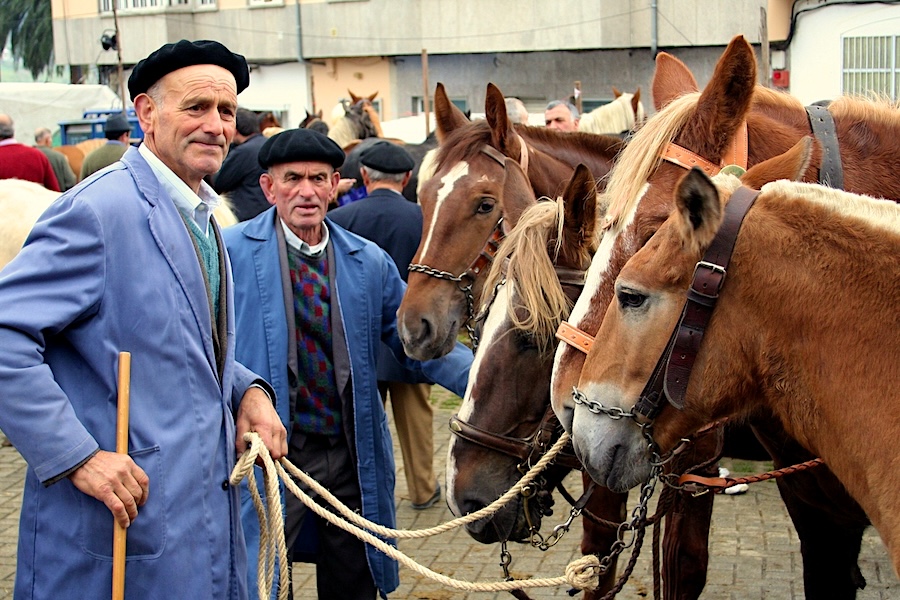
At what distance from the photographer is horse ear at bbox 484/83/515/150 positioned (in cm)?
478

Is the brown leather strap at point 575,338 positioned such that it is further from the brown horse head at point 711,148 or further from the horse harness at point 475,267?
the horse harness at point 475,267

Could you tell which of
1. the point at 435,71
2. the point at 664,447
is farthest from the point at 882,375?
the point at 435,71

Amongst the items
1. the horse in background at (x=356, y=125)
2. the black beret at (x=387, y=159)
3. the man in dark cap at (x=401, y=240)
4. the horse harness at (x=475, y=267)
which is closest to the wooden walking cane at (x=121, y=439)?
the horse harness at (x=475, y=267)

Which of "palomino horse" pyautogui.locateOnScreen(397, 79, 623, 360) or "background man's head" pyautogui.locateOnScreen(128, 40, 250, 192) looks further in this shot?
"palomino horse" pyautogui.locateOnScreen(397, 79, 623, 360)

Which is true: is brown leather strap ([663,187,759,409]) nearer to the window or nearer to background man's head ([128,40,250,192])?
background man's head ([128,40,250,192])

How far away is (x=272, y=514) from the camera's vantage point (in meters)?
2.79

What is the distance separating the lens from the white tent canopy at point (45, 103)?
21406 mm

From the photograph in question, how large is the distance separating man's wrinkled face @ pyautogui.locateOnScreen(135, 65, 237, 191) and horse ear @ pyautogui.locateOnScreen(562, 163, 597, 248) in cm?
141

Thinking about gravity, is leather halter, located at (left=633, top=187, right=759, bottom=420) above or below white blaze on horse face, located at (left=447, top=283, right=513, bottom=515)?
above

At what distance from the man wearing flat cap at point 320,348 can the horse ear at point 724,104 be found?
1.50 meters

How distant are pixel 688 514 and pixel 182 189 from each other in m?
2.50

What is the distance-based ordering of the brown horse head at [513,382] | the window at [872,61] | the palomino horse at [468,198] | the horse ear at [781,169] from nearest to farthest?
the horse ear at [781,169]
the brown horse head at [513,382]
the palomino horse at [468,198]
the window at [872,61]

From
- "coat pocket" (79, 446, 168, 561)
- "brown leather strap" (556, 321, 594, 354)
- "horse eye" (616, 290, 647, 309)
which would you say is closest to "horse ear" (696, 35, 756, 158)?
"brown leather strap" (556, 321, 594, 354)

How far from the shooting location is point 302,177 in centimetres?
412
